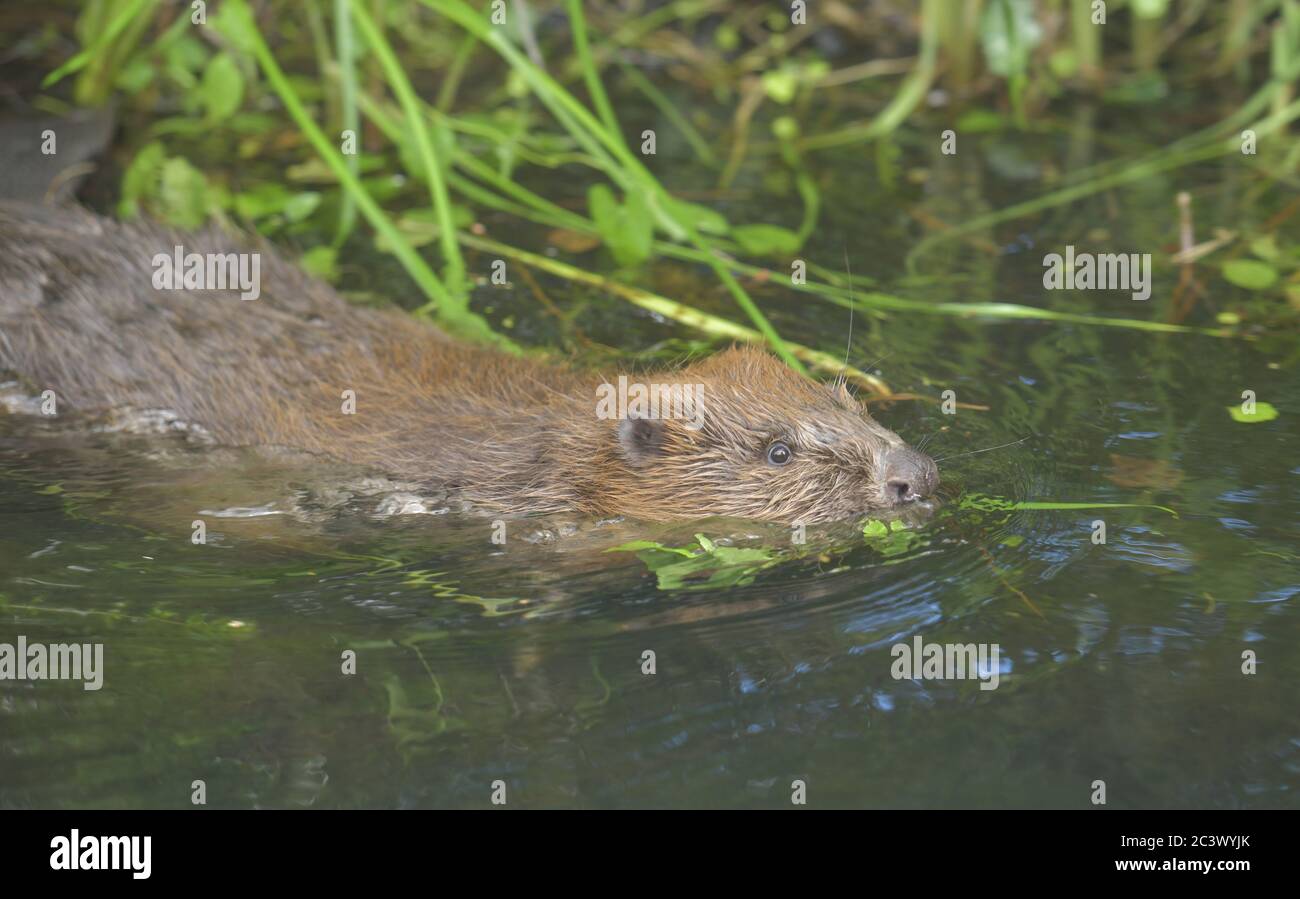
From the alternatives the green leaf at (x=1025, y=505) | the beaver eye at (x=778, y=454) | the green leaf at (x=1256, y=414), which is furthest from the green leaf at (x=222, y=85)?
the green leaf at (x=1256, y=414)

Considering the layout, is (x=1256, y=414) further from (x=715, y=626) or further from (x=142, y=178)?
(x=142, y=178)

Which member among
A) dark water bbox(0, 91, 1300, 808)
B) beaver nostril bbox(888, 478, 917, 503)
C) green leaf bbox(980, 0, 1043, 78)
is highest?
green leaf bbox(980, 0, 1043, 78)

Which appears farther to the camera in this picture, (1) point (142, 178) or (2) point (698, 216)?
(1) point (142, 178)

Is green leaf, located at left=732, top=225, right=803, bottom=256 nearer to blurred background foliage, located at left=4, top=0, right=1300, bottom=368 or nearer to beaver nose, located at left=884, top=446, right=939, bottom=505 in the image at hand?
blurred background foliage, located at left=4, top=0, right=1300, bottom=368

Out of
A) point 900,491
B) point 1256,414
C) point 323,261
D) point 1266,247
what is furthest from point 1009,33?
point 900,491

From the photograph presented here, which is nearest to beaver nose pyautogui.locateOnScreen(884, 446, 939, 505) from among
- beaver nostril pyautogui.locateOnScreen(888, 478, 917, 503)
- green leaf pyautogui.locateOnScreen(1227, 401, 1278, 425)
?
beaver nostril pyautogui.locateOnScreen(888, 478, 917, 503)
